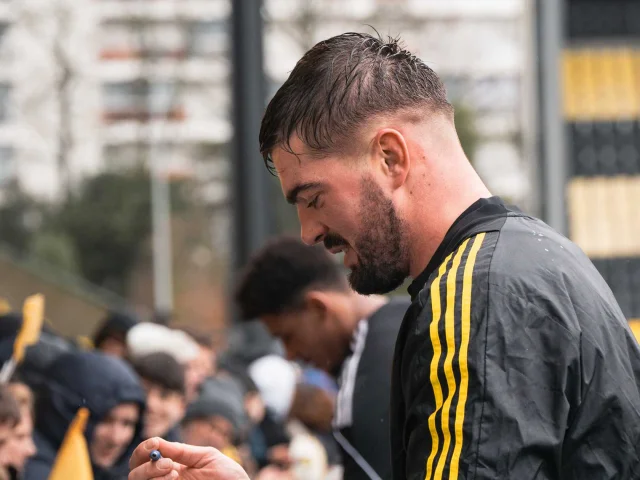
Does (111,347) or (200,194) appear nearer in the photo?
(111,347)

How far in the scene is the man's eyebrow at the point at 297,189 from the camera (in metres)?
1.66

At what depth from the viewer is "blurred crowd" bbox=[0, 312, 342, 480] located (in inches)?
146

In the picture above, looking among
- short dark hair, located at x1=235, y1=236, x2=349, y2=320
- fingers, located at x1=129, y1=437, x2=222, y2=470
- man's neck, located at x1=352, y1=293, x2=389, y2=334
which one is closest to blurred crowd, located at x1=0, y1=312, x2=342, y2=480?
short dark hair, located at x1=235, y1=236, x2=349, y2=320

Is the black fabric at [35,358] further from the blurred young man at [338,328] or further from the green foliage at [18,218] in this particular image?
the green foliage at [18,218]

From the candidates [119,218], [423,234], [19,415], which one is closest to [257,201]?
[119,218]

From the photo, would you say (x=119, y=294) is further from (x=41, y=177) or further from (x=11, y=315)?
(x=11, y=315)

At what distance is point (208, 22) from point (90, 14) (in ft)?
2.63

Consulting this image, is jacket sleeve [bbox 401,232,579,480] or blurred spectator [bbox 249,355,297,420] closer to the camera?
jacket sleeve [bbox 401,232,579,480]

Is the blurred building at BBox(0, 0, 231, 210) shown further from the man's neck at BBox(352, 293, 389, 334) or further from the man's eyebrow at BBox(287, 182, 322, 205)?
the man's eyebrow at BBox(287, 182, 322, 205)

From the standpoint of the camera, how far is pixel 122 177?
7270 millimetres

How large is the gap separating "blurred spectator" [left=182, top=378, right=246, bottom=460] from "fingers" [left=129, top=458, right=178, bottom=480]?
255cm

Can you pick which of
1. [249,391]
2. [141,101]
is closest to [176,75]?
[141,101]

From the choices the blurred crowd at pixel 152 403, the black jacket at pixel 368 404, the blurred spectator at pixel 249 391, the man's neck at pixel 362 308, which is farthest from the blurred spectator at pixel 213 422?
the black jacket at pixel 368 404

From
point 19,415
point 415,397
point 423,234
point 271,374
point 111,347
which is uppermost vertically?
point 423,234
